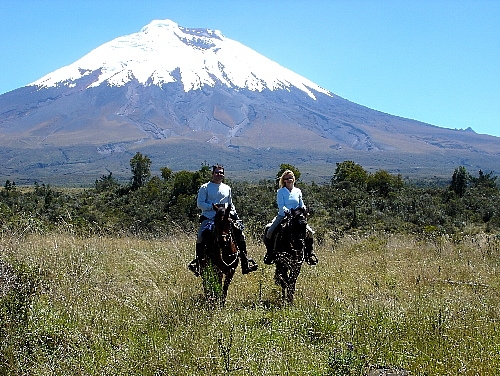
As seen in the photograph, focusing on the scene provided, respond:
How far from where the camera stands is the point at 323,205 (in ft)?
88.9

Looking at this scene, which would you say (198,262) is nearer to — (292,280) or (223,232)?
(223,232)

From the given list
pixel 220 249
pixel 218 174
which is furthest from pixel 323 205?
pixel 220 249

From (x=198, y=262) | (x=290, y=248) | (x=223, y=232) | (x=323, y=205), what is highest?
(x=223, y=232)

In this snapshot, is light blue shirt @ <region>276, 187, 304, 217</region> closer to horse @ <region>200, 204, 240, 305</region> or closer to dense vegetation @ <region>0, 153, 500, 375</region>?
horse @ <region>200, 204, 240, 305</region>

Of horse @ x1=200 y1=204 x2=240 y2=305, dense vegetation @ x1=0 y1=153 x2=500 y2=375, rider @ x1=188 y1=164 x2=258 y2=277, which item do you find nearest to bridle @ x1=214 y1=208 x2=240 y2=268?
horse @ x1=200 y1=204 x2=240 y2=305

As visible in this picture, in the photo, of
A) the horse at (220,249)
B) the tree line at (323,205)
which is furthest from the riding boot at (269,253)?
the tree line at (323,205)

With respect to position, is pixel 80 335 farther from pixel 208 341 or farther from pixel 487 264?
pixel 487 264

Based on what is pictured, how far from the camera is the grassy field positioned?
465 cm

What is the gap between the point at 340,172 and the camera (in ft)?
120

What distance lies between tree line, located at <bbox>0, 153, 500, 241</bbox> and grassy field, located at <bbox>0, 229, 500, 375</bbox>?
8.07m

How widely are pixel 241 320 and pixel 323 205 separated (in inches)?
837

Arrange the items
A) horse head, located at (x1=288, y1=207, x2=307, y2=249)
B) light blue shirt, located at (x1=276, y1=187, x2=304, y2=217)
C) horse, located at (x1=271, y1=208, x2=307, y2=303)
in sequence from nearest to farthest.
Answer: horse, located at (x1=271, y1=208, x2=307, y2=303), horse head, located at (x1=288, y1=207, x2=307, y2=249), light blue shirt, located at (x1=276, y1=187, x2=304, y2=217)

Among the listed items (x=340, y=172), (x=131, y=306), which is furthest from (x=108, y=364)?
(x=340, y=172)

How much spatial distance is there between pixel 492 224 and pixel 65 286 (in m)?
19.0
